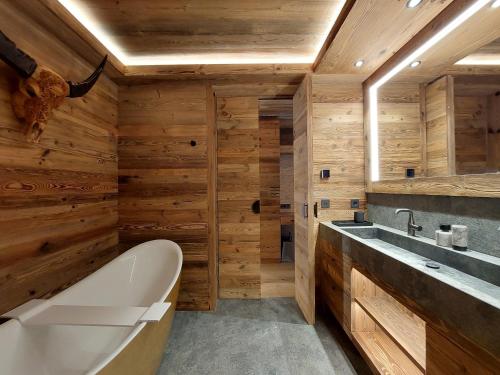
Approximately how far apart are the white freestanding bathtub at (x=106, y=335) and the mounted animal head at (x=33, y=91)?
103cm

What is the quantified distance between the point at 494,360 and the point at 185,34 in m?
2.49

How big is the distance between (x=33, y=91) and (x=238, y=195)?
1816 mm

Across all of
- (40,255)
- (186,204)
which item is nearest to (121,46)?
(186,204)

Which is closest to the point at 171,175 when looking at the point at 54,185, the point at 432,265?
the point at 54,185

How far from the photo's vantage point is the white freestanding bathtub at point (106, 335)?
95 cm

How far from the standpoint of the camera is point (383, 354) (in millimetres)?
1378

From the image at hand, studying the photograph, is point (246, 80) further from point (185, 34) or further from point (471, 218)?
point (471, 218)

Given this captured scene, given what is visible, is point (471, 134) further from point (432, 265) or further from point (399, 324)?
point (399, 324)

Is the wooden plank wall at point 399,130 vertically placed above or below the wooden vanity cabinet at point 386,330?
above

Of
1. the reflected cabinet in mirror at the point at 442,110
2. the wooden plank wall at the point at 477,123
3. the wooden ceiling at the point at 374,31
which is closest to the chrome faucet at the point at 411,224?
the reflected cabinet in mirror at the point at 442,110

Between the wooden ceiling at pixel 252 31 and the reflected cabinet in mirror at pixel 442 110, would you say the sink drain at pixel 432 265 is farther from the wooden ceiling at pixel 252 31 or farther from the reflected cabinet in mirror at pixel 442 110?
the wooden ceiling at pixel 252 31

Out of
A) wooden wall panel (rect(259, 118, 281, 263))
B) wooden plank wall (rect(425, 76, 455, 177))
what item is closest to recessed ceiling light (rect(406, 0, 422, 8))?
wooden plank wall (rect(425, 76, 455, 177))

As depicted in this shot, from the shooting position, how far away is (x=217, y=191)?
99.6 inches

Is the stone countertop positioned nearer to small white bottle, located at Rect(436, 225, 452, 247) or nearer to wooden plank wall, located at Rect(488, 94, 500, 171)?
small white bottle, located at Rect(436, 225, 452, 247)
